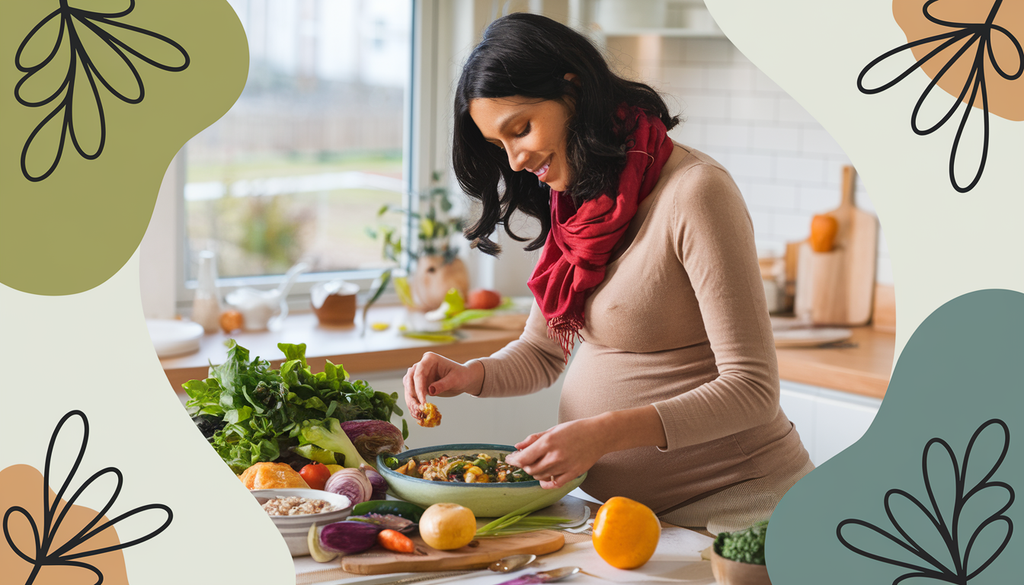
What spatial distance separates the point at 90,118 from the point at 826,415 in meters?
2.10

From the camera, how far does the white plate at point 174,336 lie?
2.44 meters

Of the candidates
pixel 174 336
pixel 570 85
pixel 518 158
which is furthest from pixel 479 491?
pixel 174 336

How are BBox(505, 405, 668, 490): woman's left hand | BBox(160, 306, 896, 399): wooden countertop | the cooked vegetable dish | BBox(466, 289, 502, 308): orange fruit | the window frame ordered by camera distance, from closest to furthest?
BBox(505, 405, 668, 490): woman's left hand < the cooked vegetable dish < BBox(160, 306, 896, 399): wooden countertop < BBox(466, 289, 502, 308): orange fruit < the window frame

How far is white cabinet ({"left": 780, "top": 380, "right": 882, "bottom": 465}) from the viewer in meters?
2.45

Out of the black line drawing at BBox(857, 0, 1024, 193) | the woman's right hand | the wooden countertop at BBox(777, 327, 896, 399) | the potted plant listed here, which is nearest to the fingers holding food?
the woman's right hand

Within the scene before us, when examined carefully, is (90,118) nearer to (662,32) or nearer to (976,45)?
(976,45)

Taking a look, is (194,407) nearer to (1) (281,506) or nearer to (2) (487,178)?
(1) (281,506)

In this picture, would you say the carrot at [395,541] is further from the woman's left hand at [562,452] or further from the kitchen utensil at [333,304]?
the kitchen utensil at [333,304]

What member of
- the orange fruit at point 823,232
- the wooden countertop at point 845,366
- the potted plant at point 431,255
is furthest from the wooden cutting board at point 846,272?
the potted plant at point 431,255

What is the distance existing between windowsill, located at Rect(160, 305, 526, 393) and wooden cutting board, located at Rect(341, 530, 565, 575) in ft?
4.28

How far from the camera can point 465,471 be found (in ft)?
4.34

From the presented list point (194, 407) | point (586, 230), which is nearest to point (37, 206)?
point (194, 407)

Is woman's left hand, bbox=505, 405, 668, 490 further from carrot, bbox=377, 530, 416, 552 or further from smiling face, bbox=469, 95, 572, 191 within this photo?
smiling face, bbox=469, 95, 572, 191

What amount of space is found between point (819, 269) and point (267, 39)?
190 centimetres
